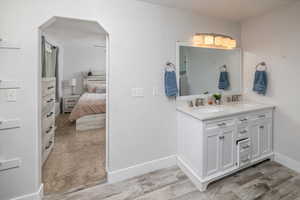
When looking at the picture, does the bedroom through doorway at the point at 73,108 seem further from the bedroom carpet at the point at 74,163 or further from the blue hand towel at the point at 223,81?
the blue hand towel at the point at 223,81

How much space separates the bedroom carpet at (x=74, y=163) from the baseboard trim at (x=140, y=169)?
188 mm

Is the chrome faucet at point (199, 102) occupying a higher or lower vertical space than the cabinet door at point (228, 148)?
higher

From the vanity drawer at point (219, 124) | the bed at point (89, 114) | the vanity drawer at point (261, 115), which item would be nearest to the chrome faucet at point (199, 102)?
the vanity drawer at point (219, 124)

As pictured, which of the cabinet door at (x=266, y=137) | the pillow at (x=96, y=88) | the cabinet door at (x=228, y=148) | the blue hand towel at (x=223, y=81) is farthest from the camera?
the pillow at (x=96, y=88)

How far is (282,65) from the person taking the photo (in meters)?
2.19

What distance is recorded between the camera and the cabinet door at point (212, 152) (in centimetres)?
177

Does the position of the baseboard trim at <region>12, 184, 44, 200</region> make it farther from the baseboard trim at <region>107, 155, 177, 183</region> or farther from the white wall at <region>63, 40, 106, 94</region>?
the white wall at <region>63, 40, 106, 94</region>

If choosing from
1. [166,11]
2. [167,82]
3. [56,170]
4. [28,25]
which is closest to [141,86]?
[167,82]

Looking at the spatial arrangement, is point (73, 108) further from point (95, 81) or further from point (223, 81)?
point (223, 81)

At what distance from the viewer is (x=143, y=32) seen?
198 centimetres

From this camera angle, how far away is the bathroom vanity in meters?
1.77

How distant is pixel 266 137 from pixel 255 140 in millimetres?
273

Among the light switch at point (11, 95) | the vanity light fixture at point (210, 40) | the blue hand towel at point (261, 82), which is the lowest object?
the light switch at point (11, 95)

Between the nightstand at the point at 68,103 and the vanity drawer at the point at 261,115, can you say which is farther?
the nightstand at the point at 68,103
